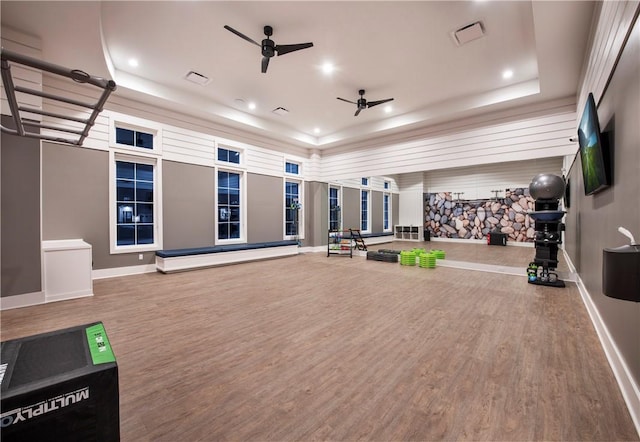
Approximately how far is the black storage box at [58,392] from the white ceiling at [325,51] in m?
4.05

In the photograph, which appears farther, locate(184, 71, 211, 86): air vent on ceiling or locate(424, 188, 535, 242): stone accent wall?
locate(424, 188, 535, 242): stone accent wall

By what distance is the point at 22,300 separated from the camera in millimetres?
3844

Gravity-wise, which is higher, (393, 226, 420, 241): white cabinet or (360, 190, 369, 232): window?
(360, 190, 369, 232): window

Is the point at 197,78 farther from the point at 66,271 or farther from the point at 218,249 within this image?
the point at 66,271

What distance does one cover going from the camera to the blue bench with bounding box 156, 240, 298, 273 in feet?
19.9

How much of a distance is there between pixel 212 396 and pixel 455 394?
5.68 feet

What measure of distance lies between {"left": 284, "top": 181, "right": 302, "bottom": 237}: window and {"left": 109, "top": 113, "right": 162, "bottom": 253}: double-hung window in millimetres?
3876

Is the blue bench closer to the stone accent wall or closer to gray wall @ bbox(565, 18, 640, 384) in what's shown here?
the stone accent wall

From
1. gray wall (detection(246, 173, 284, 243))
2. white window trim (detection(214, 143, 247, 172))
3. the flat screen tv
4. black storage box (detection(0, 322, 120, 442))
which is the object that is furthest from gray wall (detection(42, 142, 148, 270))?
the flat screen tv

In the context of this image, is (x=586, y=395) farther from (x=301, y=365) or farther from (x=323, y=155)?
(x=323, y=155)

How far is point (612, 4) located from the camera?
2.38 m

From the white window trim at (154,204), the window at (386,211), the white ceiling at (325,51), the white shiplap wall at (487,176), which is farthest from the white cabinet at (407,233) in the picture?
the white window trim at (154,204)

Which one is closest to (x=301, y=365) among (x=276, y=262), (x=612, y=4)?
(x=612, y=4)

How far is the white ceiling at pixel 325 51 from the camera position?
357 centimetres
